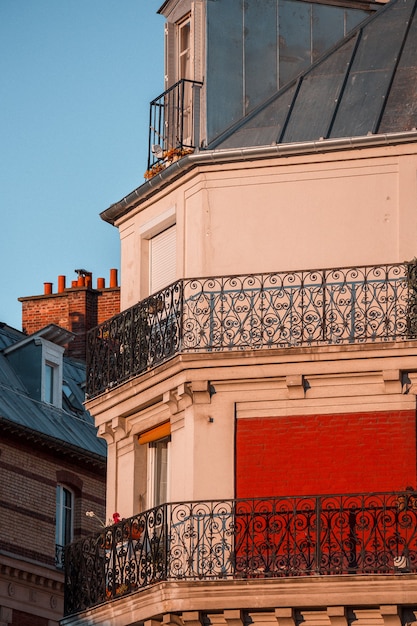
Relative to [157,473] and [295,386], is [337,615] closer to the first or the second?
[295,386]

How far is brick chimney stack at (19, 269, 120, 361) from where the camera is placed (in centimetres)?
4425

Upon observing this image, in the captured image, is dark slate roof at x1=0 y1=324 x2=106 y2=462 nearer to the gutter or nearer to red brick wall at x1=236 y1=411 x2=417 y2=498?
the gutter

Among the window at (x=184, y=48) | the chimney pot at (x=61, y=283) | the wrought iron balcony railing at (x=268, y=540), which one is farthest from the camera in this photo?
the chimney pot at (x=61, y=283)

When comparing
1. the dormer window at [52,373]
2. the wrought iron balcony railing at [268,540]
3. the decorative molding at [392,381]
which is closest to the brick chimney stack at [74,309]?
the dormer window at [52,373]

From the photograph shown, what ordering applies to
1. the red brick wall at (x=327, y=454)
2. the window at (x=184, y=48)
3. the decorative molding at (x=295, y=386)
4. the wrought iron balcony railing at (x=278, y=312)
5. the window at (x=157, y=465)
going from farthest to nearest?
the window at (x=184, y=48), the window at (x=157, y=465), the decorative molding at (x=295, y=386), the wrought iron balcony railing at (x=278, y=312), the red brick wall at (x=327, y=454)

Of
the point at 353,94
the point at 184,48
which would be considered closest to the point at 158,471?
the point at 353,94

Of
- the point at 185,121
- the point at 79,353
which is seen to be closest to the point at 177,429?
the point at 185,121

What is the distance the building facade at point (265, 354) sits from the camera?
24.4m

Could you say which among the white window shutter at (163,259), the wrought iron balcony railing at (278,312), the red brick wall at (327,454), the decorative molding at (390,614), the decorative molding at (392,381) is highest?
the white window shutter at (163,259)

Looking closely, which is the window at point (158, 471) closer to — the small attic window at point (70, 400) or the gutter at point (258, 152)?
the gutter at point (258, 152)

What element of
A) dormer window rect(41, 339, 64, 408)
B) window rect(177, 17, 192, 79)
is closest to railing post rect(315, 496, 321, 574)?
window rect(177, 17, 192, 79)

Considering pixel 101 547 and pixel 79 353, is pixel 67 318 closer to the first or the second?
pixel 79 353

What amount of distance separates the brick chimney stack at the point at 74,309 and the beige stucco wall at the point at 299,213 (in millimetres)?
17146

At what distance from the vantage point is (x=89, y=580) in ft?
86.5
